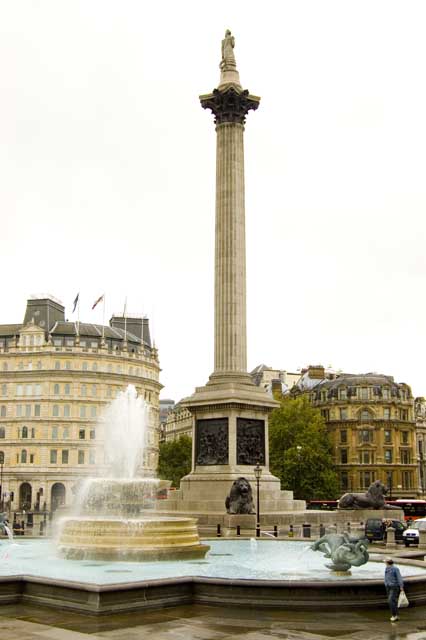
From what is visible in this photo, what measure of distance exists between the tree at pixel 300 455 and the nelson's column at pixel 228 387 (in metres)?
34.7

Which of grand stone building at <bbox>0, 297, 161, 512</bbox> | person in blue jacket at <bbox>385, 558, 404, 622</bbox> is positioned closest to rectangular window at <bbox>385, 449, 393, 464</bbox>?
grand stone building at <bbox>0, 297, 161, 512</bbox>

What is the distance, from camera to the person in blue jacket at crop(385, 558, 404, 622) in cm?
1341

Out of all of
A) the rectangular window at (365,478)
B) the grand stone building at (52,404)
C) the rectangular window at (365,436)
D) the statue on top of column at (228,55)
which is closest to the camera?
the statue on top of column at (228,55)

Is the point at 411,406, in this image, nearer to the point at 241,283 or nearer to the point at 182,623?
the point at 241,283

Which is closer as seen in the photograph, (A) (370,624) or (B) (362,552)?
(A) (370,624)

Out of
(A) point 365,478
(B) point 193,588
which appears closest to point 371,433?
(A) point 365,478

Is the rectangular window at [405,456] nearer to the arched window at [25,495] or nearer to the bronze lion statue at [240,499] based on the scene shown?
the arched window at [25,495]

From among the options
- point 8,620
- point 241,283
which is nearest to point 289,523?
point 241,283

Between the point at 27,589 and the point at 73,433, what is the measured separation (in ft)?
279

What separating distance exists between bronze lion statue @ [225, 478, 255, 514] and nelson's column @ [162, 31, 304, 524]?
2006mm

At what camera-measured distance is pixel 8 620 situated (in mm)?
13234

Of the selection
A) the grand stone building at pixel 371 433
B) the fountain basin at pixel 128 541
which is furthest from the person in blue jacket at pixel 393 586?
the grand stone building at pixel 371 433

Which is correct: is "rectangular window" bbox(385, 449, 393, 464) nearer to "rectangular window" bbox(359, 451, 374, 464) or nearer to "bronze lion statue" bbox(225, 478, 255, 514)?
"rectangular window" bbox(359, 451, 374, 464)

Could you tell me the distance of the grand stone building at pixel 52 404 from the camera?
96.4m
